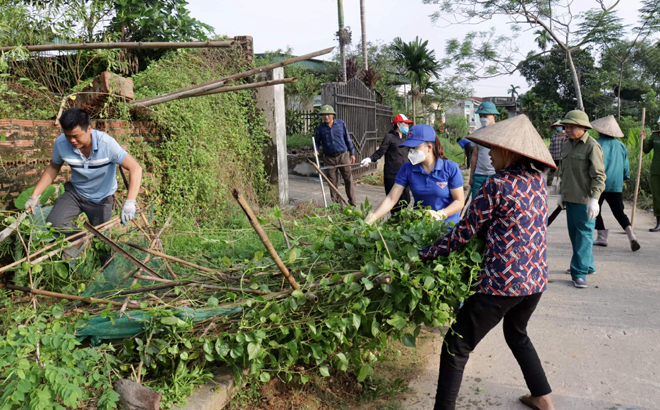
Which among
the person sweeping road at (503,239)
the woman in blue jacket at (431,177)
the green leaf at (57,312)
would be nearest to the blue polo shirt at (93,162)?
the green leaf at (57,312)

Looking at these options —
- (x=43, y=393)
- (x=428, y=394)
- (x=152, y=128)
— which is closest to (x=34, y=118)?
(x=152, y=128)

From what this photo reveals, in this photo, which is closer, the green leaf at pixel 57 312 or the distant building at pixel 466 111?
the green leaf at pixel 57 312

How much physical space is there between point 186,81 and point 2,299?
13.1ft

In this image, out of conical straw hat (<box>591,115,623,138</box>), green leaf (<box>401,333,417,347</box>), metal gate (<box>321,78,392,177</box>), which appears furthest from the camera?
metal gate (<box>321,78,392,177</box>)

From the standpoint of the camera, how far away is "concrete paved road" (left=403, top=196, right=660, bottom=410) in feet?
10.8

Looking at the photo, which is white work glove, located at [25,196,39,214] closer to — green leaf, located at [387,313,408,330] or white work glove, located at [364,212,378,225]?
white work glove, located at [364,212,378,225]

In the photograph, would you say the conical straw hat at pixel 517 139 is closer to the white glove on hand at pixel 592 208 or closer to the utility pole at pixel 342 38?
the white glove on hand at pixel 592 208

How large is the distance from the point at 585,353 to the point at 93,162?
4.05 meters

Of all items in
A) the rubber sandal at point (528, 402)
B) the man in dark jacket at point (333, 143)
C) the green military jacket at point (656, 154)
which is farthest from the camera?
the man in dark jacket at point (333, 143)

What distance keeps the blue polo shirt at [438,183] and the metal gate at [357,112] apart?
7898 millimetres

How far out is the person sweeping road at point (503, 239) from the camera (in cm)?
266

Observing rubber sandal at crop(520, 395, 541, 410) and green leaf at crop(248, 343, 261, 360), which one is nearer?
green leaf at crop(248, 343, 261, 360)

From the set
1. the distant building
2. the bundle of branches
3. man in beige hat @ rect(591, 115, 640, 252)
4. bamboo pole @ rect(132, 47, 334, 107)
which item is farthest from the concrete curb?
the distant building

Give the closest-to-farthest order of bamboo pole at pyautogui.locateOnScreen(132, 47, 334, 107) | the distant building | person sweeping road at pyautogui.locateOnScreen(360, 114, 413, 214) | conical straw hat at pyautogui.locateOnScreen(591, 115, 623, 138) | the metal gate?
bamboo pole at pyautogui.locateOnScreen(132, 47, 334, 107) < conical straw hat at pyautogui.locateOnScreen(591, 115, 623, 138) < person sweeping road at pyautogui.locateOnScreen(360, 114, 413, 214) < the metal gate < the distant building
